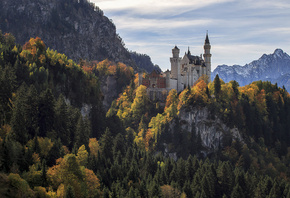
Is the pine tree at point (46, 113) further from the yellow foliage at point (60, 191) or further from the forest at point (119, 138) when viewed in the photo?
the yellow foliage at point (60, 191)

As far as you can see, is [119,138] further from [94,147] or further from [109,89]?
[109,89]

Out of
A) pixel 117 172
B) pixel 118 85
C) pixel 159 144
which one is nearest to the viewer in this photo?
pixel 117 172

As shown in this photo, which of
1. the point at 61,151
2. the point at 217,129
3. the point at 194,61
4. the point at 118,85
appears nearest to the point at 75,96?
the point at 61,151

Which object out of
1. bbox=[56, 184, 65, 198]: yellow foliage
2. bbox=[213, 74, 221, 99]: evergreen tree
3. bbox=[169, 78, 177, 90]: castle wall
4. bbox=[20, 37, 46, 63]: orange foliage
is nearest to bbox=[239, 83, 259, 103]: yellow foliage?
bbox=[213, 74, 221, 99]: evergreen tree

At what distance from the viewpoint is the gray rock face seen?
139000 mm

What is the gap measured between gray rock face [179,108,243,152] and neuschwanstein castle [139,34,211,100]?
13.2 metres

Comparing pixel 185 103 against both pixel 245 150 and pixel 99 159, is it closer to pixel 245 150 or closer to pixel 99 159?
pixel 245 150

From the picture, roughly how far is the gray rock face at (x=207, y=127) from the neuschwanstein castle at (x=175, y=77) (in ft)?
43.2

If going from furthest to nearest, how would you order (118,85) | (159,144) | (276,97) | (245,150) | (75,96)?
(118,85) → (276,97) → (159,144) → (245,150) → (75,96)

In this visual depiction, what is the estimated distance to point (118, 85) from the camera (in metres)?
189

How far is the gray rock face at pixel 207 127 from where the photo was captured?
139m

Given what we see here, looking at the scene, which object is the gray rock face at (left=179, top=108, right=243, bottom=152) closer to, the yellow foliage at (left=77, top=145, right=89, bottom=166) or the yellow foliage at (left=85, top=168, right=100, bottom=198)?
the yellow foliage at (left=77, top=145, right=89, bottom=166)

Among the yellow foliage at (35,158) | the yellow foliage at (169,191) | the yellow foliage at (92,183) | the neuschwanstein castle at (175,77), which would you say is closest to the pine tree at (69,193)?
the yellow foliage at (92,183)

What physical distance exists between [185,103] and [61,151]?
7554 centimetres
